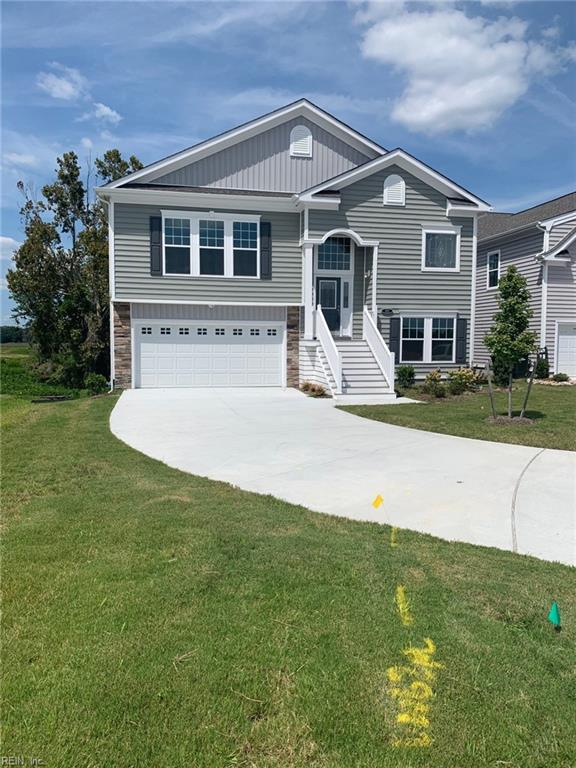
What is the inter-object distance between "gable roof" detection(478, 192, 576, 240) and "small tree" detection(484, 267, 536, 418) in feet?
33.4

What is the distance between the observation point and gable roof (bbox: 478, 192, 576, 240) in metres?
19.8

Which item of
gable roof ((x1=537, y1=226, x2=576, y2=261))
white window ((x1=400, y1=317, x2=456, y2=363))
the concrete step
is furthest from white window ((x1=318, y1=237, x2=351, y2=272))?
gable roof ((x1=537, y1=226, x2=576, y2=261))

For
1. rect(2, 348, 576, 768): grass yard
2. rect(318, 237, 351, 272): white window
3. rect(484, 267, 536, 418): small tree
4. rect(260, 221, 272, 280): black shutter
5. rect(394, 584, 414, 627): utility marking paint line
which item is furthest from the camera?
rect(318, 237, 351, 272): white window

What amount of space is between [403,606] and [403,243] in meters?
15.7

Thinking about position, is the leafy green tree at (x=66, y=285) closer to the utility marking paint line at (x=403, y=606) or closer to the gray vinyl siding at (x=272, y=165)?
the gray vinyl siding at (x=272, y=165)

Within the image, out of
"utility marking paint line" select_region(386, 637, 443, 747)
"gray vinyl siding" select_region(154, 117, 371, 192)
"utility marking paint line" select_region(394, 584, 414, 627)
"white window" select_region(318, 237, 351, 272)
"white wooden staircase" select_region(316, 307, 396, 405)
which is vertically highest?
"gray vinyl siding" select_region(154, 117, 371, 192)

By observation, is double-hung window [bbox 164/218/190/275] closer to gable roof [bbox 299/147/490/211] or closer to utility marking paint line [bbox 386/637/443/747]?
gable roof [bbox 299/147/490/211]

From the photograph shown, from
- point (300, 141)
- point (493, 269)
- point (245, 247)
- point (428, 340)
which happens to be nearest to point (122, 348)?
point (245, 247)

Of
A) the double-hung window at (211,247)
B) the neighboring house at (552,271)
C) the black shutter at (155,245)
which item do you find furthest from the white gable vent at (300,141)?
the neighboring house at (552,271)

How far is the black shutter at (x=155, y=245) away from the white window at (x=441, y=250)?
28.0ft

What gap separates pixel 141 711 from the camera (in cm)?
228

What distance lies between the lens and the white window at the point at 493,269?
21559 mm

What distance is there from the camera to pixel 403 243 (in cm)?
1745

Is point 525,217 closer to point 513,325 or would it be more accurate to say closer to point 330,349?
point 330,349
